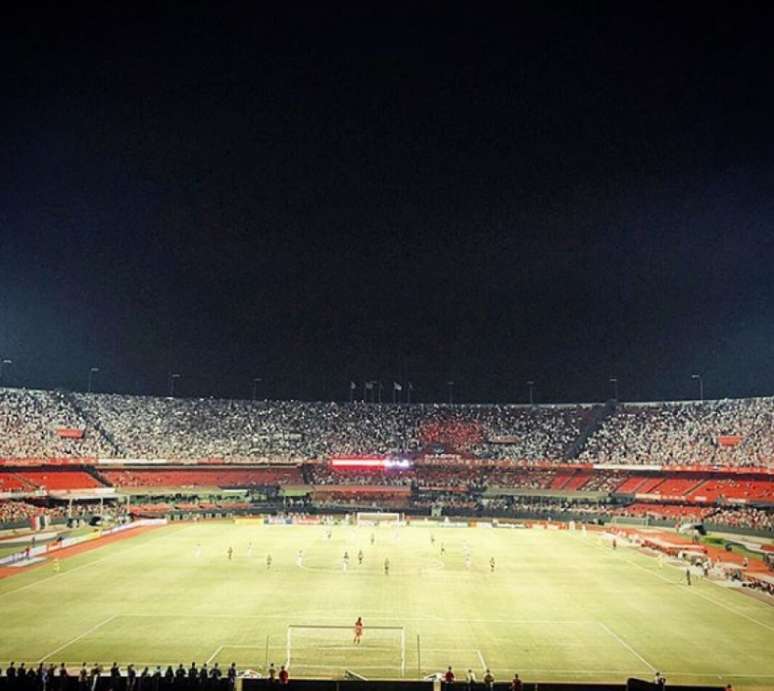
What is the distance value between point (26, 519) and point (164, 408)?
47.3m

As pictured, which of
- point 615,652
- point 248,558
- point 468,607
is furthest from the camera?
point 248,558

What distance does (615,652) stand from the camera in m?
32.8

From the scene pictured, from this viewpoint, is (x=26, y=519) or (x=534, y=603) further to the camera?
(x=26, y=519)

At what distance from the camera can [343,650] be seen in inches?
1277

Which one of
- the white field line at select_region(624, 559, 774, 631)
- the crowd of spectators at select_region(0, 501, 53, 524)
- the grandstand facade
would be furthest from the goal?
the white field line at select_region(624, 559, 774, 631)

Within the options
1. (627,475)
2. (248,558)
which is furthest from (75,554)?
(627,475)

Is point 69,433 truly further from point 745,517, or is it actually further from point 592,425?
point 745,517

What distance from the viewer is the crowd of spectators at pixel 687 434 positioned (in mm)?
89812

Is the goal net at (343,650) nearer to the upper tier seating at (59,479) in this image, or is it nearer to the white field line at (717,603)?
the white field line at (717,603)

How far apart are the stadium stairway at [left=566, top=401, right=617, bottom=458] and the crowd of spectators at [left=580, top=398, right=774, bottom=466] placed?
0.98 m

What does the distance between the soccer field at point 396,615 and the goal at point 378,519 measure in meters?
23.4

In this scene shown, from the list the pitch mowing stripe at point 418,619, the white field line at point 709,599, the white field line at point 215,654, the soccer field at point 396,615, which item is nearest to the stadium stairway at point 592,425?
the soccer field at point 396,615

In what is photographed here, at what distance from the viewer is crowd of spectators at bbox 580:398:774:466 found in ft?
295

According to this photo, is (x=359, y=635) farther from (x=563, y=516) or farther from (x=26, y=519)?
(x=563, y=516)
